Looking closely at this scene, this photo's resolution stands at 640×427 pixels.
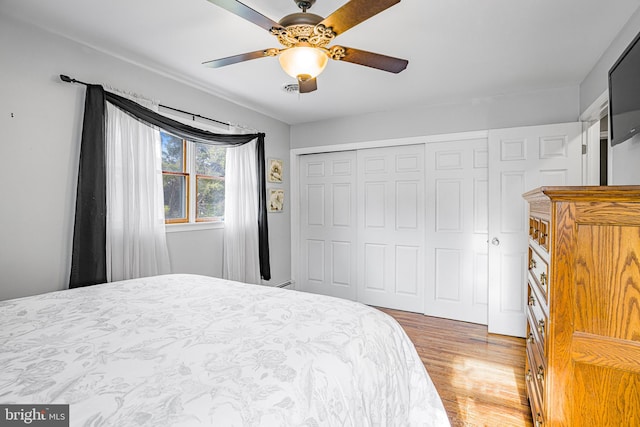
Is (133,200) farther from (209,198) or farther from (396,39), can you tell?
(396,39)

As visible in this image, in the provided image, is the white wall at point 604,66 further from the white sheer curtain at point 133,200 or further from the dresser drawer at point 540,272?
the white sheer curtain at point 133,200

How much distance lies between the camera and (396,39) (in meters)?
2.22

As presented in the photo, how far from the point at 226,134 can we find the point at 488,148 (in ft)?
9.16

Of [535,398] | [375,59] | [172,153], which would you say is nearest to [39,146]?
[172,153]

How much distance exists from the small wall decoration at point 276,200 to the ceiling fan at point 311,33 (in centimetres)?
237

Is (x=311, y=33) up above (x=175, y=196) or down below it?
above

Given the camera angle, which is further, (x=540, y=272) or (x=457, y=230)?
(x=457, y=230)

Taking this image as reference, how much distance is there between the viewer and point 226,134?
3348mm

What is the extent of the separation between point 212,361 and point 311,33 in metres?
1.49

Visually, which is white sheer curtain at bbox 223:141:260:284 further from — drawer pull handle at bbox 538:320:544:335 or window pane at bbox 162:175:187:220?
drawer pull handle at bbox 538:320:544:335

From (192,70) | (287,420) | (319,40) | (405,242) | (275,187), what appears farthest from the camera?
(275,187)

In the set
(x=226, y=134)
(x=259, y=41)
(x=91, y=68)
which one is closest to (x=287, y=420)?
(x=259, y=41)

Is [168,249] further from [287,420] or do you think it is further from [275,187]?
[287,420]

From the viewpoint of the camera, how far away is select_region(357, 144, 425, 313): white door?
392cm
